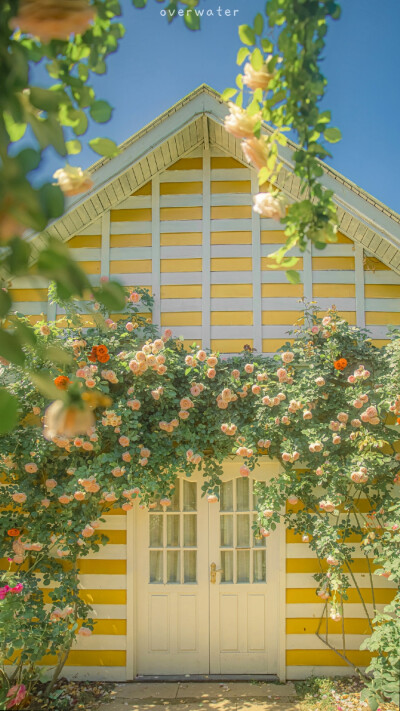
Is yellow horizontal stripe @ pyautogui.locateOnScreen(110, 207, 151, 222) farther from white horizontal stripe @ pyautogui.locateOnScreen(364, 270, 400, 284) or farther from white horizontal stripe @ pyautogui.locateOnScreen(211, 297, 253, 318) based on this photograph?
white horizontal stripe @ pyautogui.locateOnScreen(364, 270, 400, 284)

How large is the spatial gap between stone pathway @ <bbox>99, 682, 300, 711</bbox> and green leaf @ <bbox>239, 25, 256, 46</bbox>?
15.8 ft

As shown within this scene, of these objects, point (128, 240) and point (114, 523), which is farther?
point (128, 240)

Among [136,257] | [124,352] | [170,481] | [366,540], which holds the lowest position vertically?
[366,540]

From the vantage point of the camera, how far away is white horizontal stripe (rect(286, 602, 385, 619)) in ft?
16.6

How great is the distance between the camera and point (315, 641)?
5.09m

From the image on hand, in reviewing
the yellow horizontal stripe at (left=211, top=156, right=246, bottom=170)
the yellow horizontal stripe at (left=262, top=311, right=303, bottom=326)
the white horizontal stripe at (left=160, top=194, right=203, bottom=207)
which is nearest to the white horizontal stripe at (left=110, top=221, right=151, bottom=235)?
the white horizontal stripe at (left=160, top=194, right=203, bottom=207)

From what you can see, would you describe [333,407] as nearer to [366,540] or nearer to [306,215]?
[366,540]

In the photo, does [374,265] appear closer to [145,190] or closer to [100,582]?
[145,190]

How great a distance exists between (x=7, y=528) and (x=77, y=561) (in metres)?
0.78

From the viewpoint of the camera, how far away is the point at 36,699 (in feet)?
15.4

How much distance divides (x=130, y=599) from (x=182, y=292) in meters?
2.93

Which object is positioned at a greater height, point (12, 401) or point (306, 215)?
point (306, 215)

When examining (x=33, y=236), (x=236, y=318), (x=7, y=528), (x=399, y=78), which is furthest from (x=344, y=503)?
(x=399, y=78)

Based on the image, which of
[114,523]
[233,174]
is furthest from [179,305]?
[114,523]
